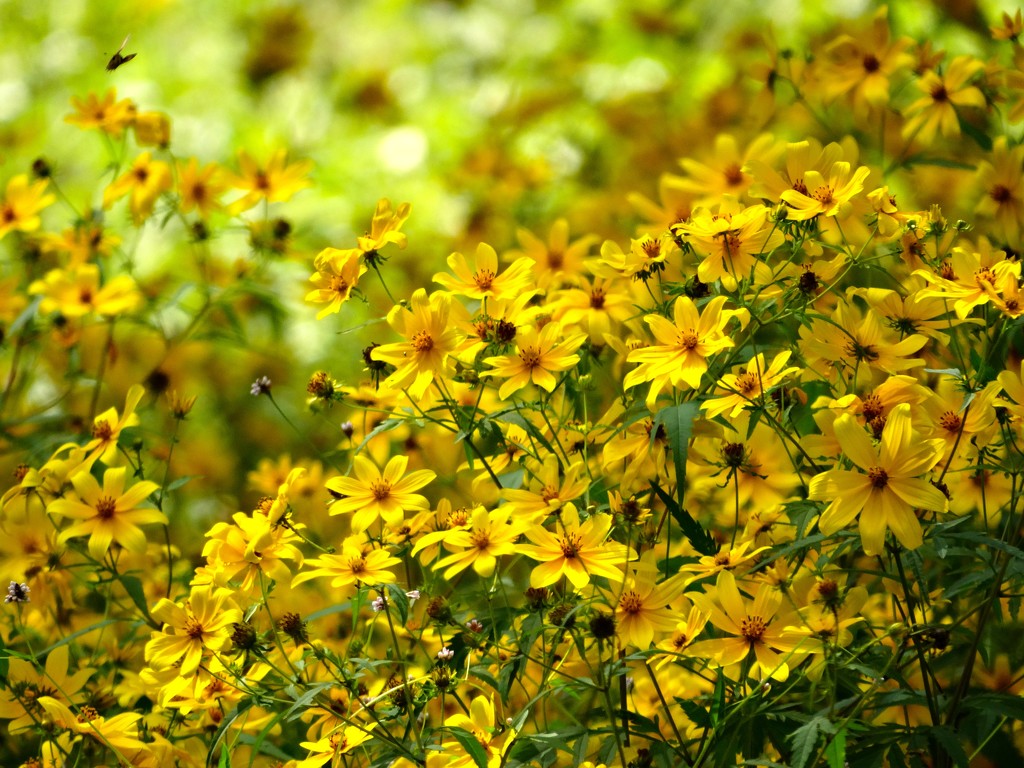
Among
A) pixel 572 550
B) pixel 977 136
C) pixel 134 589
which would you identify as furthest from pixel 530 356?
pixel 977 136

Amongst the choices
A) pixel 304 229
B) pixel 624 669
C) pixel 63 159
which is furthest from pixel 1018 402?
pixel 63 159

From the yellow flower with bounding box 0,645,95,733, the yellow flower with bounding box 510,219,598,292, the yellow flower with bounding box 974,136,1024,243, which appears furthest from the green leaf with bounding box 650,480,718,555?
the yellow flower with bounding box 974,136,1024,243

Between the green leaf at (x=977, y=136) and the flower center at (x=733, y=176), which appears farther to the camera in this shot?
the flower center at (x=733, y=176)

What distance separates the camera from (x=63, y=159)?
3789 millimetres

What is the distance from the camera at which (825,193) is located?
3.92 ft

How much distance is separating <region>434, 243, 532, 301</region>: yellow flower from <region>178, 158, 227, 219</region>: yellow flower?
2.70 feet

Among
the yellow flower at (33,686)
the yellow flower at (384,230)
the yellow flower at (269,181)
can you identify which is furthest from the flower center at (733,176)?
the yellow flower at (33,686)

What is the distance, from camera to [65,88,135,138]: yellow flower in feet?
6.45

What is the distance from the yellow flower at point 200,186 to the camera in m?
2.00

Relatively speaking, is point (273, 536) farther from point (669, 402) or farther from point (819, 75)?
point (819, 75)

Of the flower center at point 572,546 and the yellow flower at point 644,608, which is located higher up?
the flower center at point 572,546

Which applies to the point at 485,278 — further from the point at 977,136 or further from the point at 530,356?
the point at 977,136

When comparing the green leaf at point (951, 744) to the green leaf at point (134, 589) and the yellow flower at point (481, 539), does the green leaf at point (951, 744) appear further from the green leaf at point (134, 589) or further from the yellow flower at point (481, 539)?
the green leaf at point (134, 589)

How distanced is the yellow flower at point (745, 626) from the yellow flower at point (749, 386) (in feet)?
0.51
